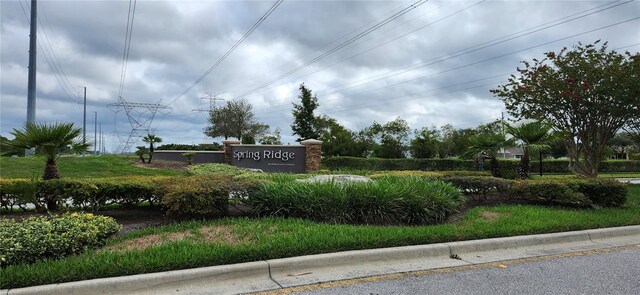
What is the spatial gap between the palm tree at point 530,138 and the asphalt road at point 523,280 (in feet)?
28.8

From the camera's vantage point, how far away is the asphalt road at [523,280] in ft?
15.6

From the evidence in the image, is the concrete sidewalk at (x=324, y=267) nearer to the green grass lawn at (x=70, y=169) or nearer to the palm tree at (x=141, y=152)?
the green grass lawn at (x=70, y=169)

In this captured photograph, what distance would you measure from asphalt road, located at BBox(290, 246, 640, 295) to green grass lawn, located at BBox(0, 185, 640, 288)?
0.94 m

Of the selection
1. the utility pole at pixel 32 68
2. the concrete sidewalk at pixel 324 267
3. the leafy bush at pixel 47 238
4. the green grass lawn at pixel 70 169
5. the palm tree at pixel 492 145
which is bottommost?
the concrete sidewalk at pixel 324 267

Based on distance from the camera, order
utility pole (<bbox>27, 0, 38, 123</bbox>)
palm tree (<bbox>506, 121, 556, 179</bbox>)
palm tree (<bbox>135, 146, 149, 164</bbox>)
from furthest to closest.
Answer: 1. palm tree (<bbox>135, 146, 149, 164</bbox>)
2. utility pole (<bbox>27, 0, 38, 123</bbox>)
3. palm tree (<bbox>506, 121, 556, 179</bbox>)

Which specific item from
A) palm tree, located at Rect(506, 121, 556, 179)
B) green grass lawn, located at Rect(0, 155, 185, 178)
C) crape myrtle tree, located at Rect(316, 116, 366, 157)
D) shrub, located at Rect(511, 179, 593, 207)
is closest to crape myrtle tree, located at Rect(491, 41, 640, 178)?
palm tree, located at Rect(506, 121, 556, 179)

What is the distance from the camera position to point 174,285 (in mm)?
4609

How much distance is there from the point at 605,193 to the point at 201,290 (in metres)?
9.79

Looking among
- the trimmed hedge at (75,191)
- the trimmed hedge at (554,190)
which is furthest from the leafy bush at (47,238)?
the trimmed hedge at (554,190)

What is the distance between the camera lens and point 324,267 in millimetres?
5406

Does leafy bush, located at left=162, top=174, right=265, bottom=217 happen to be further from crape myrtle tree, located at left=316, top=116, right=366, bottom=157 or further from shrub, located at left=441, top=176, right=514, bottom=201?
crape myrtle tree, located at left=316, top=116, right=366, bottom=157

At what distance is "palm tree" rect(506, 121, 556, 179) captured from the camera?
1462 cm

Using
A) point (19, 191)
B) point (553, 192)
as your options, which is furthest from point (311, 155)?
point (19, 191)

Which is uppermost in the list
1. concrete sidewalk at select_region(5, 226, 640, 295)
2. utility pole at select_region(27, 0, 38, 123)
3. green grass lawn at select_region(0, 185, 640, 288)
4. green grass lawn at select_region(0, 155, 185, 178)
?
utility pole at select_region(27, 0, 38, 123)
